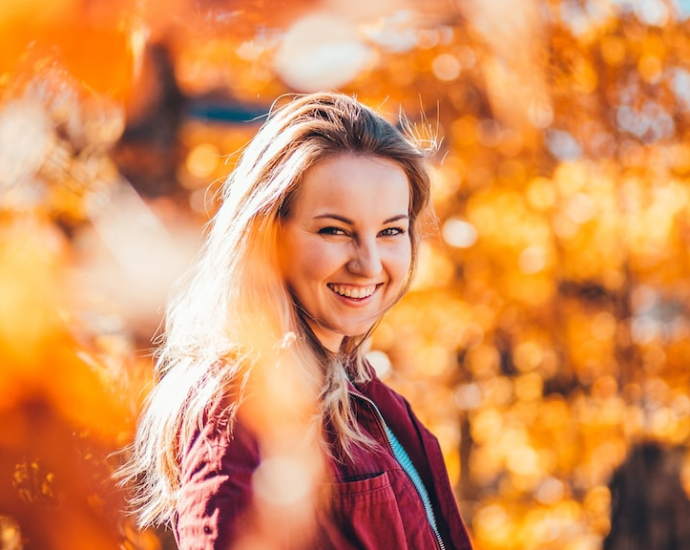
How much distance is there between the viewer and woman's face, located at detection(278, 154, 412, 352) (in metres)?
1.53

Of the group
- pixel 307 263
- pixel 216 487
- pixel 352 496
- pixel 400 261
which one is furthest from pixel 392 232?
pixel 216 487

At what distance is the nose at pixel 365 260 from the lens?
1.54 m

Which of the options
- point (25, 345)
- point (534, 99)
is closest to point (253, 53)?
point (534, 99)

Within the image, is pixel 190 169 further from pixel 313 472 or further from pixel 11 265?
pixel 313 472

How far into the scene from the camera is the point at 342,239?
1.54 metres

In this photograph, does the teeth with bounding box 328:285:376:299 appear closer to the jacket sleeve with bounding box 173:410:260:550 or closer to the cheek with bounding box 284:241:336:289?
the cheek with bounding box 284:241:336:289

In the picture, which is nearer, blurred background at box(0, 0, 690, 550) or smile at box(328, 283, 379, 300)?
smile at box(328, 283, 379, 300)

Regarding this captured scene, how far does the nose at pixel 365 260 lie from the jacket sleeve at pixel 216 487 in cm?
45

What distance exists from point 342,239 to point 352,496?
52 centimetres

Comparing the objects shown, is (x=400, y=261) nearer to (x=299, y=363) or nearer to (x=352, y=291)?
(x=352, y=291)

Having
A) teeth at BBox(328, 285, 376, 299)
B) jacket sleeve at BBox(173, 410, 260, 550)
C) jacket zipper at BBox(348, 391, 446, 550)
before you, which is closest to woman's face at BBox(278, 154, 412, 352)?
teeth at BBox(328, 285, 376, 299)

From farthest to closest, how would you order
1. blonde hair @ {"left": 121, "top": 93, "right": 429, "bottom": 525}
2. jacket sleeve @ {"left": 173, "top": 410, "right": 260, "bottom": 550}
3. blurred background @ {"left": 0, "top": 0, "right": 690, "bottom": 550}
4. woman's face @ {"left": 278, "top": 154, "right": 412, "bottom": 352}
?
blurred background @ {"left": 0, "top": 0, "right": 690, "bottom": 550} → woman's face @ {"left": 278, "top": 154, "right": 412, "bottom": 352} → blonde hair @ {"left": 121, "top": 93, "right": 429, "bottom": 525} → jacket sleeve @ {"left": 173, "top": 410, "right": 260, "bottom": 550}

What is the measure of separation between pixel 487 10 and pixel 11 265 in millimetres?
2085

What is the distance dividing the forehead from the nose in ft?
0.21
